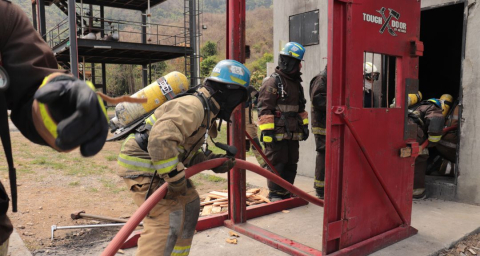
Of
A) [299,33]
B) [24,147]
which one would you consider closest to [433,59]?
[299,33]

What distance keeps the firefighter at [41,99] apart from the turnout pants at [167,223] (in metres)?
1.34

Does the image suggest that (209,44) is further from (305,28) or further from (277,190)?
(277,190)

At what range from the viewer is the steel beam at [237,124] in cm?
388

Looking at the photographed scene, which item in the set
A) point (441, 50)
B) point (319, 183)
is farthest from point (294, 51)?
point (441, 50)

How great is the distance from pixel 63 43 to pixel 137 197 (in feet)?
54.2

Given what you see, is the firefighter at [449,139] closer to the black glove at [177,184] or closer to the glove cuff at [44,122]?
the black glove at [177,184]

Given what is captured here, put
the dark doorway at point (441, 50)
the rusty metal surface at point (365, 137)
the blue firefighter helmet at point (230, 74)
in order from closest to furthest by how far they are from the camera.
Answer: the blue firefighter helmet at point (230, 74) < the rusty metal surface at point (365, 137) < the dark doorway at point (441, 50)

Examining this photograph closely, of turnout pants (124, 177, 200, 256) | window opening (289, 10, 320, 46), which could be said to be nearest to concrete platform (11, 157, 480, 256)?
turnout pants (124, 177, 200, 256)

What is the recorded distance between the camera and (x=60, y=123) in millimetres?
1078

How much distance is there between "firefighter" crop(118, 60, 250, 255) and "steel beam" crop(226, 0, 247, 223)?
38.5 inches

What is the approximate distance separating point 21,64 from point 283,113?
4.15 m

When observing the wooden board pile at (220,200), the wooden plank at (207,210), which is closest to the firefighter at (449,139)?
the wooden board pile at (220,200)

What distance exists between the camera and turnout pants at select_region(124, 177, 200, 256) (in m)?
2.66

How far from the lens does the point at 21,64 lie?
1.25m
